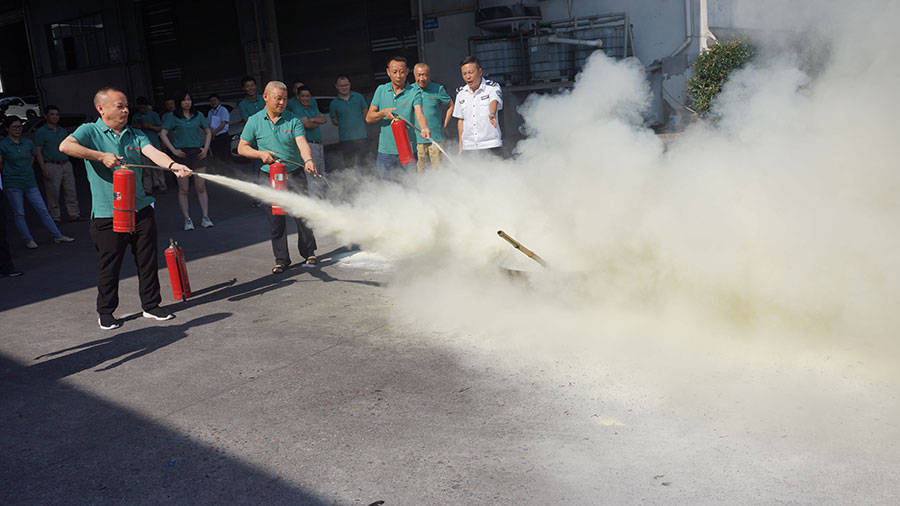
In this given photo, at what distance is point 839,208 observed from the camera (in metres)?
4.25

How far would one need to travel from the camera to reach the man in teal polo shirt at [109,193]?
5.58 metres

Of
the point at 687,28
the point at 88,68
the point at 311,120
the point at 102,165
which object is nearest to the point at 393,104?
the point at 311,120

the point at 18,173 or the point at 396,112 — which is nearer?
the point at 396,112

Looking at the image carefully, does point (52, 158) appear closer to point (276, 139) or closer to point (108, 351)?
point (276, 139)

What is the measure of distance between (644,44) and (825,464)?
14.7 meters

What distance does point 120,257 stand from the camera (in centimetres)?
575

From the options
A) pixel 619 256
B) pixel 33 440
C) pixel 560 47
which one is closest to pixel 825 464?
pixel 619 256

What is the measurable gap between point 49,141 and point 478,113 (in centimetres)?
705

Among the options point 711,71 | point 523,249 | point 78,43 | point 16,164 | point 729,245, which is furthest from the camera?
point 78,43

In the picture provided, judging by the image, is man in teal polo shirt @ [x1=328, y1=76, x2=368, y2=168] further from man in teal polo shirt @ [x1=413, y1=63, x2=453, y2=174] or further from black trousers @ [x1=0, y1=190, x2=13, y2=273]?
black trousers @ [x1=0, y1=190, x2=13, y2=273]

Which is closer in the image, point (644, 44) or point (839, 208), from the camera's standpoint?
point (839, 208)

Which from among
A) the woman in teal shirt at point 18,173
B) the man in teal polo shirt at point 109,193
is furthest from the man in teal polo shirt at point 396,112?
the woman in teal shirt at point 18,173

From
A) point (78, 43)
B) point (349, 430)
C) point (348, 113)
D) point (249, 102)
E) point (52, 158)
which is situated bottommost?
point (349, 430)

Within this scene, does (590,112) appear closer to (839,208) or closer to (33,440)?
(839,208)
